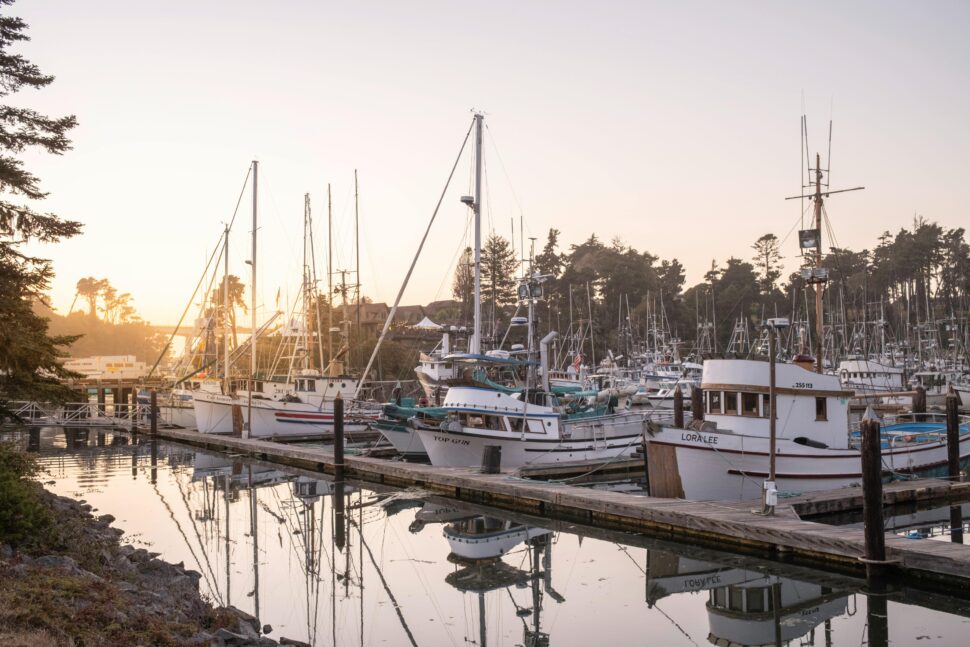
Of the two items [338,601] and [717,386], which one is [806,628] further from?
[717,386]

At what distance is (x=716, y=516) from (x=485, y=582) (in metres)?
5.30

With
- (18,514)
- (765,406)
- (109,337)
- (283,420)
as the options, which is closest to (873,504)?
(765,406)

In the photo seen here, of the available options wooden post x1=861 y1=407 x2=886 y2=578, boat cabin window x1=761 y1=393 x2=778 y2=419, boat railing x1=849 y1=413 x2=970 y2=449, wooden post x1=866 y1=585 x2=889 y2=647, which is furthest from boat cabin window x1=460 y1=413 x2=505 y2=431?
wooden post x1=866 y1=585 x2=889 y2=647

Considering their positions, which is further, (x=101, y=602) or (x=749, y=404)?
(x=749, y=404)

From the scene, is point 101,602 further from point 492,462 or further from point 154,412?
point 154,412

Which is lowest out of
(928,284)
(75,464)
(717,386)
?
(75,464)

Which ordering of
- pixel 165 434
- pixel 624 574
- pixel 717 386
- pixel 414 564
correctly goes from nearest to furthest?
pixel 624 574
pixel 414 564
pixel 717 386
pixel 165 434

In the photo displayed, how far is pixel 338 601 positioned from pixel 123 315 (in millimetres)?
159750

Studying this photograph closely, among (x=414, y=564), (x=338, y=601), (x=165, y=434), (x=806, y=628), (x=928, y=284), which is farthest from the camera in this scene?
(x=928, y=284)

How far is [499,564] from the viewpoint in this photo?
1786 centimetres

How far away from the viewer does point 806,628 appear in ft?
44.5

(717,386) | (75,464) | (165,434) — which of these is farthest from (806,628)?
(165,434)

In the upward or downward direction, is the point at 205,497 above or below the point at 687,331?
below

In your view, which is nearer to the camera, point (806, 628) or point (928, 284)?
point (806, 628)
